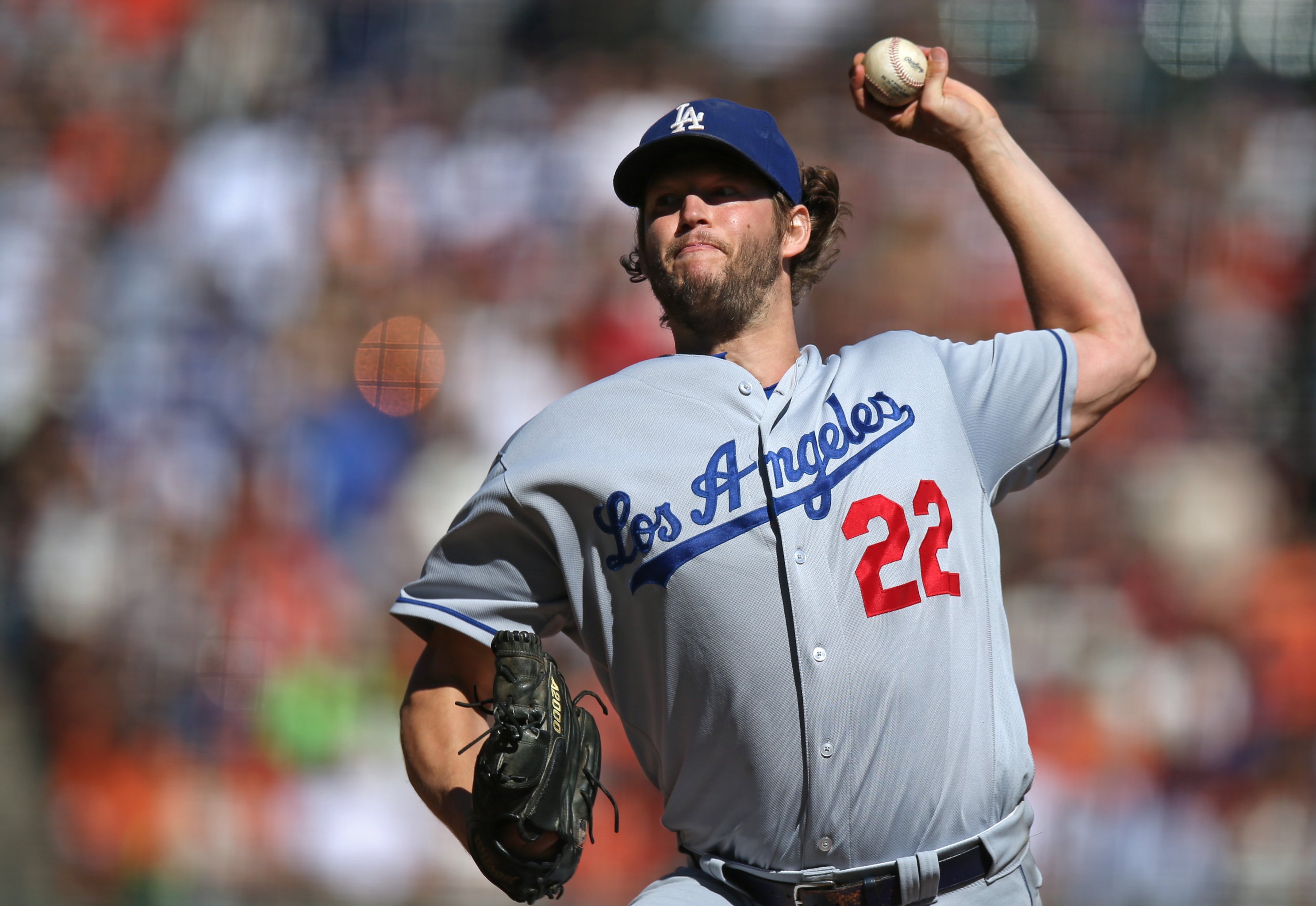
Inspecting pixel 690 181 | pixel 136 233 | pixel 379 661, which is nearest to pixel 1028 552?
pixel 379 661

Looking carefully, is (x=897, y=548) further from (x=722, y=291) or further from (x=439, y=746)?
(x=439, y=746)

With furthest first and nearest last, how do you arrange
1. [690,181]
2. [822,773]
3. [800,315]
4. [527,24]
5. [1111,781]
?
[527,24]
[800,315]
[1111,781]
[690,181]
[822,773]

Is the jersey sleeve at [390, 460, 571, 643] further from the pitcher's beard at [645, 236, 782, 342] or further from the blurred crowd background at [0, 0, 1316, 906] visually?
the blurred crowd background at [0, 0, 1316, 906]

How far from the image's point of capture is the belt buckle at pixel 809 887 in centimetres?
184

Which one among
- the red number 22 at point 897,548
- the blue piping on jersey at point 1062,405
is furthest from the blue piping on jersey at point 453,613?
the blue piping on jersey at point 1062,405

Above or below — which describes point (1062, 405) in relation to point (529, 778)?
above

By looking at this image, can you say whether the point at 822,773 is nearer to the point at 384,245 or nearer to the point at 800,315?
the point at 800,315

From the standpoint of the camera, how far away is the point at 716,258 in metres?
2.13

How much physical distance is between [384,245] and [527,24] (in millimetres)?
1110

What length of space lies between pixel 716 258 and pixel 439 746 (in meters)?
1.00

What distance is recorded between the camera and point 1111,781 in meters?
4.32

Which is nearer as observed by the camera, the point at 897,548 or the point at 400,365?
the point at 897,548

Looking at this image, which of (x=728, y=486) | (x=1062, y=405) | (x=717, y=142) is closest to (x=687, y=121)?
(x=717, y=142)

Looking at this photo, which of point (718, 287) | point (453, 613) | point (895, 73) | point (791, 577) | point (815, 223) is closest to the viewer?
point (791, 577)
